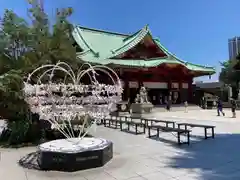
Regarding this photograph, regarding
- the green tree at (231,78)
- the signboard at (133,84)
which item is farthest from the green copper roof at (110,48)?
the green tree at (231,78)

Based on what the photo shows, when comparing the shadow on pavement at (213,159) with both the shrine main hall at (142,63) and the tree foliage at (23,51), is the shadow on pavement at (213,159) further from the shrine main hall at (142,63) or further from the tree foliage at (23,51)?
the shrine main hall at (142,63)

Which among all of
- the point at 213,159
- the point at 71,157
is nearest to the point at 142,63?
the point at 213,159

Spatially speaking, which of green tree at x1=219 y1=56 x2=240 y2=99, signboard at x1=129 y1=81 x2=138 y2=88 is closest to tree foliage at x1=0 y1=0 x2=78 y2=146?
signboard at x1=129 y1=81 x2=138 y2=88

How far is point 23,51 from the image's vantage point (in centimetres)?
1073

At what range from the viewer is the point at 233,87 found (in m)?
40.5

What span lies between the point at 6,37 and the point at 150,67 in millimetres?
20225

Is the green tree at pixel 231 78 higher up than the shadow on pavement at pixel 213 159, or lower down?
higher up

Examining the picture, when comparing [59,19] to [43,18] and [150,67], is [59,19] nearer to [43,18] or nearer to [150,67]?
[43,18]

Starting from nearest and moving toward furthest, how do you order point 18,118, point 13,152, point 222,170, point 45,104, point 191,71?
point 222,170
point 45,104
point 13,152
point 18,118
point 191,71

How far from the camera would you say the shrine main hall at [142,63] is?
92.7ft

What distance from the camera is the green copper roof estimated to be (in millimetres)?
26983

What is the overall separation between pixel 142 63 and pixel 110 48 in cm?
605

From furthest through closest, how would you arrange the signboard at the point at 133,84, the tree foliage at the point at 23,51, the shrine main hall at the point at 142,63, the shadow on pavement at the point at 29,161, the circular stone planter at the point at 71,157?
the signboard at the point at 133,84 → the shrine main hall at the point at 142,63 → the tree foliage at the point at 23,51 → the shadow on pavement at the point at 29,161 → the circular stone planter at the point at 71,157

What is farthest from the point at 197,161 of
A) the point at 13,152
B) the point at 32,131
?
the point at 32,131
